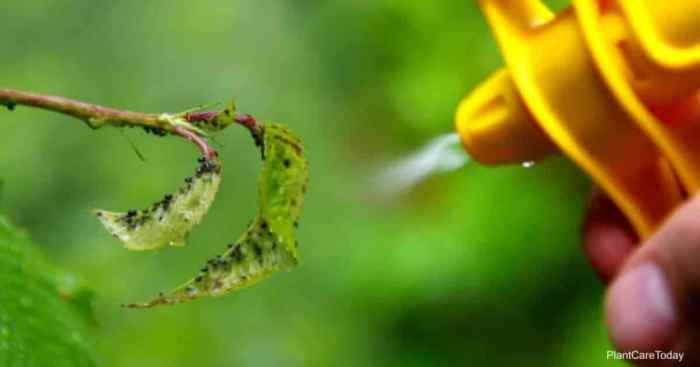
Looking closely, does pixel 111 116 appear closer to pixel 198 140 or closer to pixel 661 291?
pixel 198 140

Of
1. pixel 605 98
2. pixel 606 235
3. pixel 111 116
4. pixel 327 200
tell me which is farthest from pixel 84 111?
pixel 327 200

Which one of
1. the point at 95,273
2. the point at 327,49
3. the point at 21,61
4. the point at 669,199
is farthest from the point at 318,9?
the point at 669,199

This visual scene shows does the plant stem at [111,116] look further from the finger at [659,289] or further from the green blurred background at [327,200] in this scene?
the green blurred background at [327,200]

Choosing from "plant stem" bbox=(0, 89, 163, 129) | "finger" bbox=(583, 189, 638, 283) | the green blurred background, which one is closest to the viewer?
"plant stem" bbox=(0, 89, 163, 129)

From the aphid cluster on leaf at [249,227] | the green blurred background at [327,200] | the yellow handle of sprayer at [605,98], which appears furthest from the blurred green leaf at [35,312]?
the green blurred background at [327,200]

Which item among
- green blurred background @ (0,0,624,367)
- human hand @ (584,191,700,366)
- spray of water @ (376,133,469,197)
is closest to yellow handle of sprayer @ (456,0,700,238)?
human hand @ (584,191,700,366)

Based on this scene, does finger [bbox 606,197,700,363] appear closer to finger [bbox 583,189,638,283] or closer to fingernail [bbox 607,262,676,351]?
fingernail [bbox 607,262,676,351]

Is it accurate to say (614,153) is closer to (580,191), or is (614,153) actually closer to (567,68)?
(567,68)
